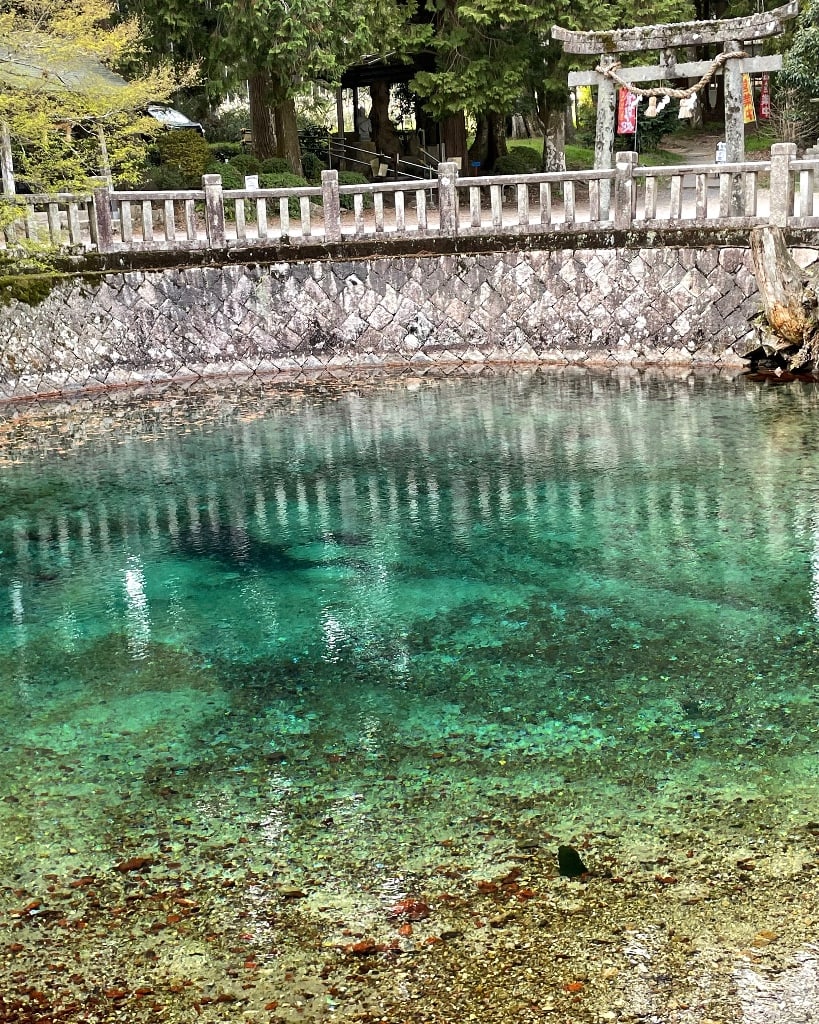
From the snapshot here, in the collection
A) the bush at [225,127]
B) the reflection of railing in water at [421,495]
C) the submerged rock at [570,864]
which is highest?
the bush at [225,127]

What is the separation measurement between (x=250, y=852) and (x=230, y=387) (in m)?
13.1

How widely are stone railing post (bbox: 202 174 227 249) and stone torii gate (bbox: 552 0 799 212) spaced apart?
6.97 m

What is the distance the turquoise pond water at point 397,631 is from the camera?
22.0ft

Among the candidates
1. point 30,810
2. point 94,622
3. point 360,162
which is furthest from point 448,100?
point 30,810

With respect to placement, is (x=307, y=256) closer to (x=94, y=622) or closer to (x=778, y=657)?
(x=94, y=622)

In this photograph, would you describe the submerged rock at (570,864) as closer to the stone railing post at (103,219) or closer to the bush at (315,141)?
the stone railing post at (103,219)

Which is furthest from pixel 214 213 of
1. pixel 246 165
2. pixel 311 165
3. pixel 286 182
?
pixel 311 165

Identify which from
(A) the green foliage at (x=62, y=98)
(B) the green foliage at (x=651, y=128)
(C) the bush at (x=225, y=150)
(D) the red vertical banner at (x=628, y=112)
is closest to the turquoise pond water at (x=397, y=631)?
(A) the green foliage at (x=62, y=98)

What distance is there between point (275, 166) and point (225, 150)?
4709 mm

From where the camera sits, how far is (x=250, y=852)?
6336mm

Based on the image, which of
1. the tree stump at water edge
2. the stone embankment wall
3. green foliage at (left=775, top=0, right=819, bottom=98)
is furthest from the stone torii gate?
green foliage at (left=775, top=0, right=819, bottom=98)

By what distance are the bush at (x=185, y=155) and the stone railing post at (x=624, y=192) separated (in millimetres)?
12208

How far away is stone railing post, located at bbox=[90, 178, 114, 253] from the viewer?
18484 millimetres

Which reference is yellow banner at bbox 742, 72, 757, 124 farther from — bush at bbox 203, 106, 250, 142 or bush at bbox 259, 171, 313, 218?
bush at bbox 203, 106, 250, 142
